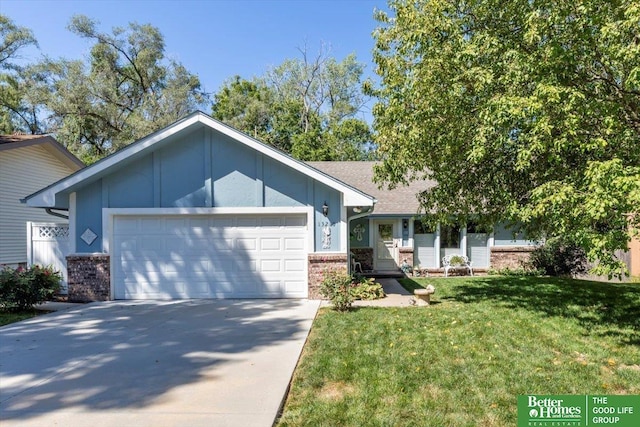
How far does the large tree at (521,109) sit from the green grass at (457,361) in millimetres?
1466

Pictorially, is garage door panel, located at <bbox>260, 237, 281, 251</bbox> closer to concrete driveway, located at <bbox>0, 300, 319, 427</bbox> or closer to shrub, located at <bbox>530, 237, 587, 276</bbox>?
concrete driveway, located at <bbox>0, 300, 319, 427</bbox>

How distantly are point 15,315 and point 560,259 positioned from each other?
16127 millimetres

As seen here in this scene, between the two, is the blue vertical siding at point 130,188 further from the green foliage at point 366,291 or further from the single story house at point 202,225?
the green foliage at point 366,291

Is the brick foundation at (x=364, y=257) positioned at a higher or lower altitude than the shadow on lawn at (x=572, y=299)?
higher

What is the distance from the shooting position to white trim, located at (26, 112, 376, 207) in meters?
9.25

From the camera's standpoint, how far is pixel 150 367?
496cm

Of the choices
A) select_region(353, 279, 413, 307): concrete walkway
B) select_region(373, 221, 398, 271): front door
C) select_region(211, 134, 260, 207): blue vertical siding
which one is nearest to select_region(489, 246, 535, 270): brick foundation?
select_region(373, 221, 398, 271): front door

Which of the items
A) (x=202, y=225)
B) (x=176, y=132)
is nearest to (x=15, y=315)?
(x=202, y=225)

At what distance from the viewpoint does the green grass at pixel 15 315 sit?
7688mm

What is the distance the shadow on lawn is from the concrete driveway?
4880mm

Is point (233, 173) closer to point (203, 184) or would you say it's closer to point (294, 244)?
point (203, 184)

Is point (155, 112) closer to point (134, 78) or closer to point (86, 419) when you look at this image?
point (134, 78)

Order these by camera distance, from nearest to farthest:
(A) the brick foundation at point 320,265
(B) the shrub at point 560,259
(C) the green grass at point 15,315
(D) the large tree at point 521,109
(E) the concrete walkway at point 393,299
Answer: (D) the large tree at point 521,109 < (C) the green grass at point 15,315 < (E) the concrete walkway at point 393,299 < (A) the brick foundation at point 320,265 < (B) the shrub at point 560,259

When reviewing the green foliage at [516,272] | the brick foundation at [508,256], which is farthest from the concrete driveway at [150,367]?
the brick foundation at [508,256]
